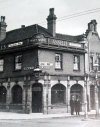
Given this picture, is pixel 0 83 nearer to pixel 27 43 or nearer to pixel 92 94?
pixel 27 43

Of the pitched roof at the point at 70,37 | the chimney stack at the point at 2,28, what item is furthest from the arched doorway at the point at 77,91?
the chimney stack at the point at 2,28

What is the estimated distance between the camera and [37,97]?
2975 centimetres

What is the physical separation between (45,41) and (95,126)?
1449 centimetres

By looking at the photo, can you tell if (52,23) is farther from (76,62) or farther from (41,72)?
(41,72)

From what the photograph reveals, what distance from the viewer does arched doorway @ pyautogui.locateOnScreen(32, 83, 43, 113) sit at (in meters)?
29.6

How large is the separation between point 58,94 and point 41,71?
142 inches

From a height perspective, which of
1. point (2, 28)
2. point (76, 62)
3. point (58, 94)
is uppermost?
point (2, 28)

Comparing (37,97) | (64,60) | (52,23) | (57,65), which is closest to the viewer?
(37,97)

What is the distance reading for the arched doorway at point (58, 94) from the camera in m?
30.5

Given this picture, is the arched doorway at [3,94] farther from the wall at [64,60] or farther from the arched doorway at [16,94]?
the wall at [64,60]

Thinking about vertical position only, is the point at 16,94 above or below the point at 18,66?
below

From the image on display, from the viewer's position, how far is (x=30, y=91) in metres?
29.6

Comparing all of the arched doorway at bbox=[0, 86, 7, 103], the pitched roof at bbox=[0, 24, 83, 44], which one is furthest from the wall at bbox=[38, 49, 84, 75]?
the arched doorway at bbox=[0, 86, 7, 103]

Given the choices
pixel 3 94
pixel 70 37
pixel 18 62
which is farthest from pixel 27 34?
pixel 3 94
